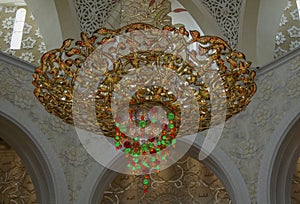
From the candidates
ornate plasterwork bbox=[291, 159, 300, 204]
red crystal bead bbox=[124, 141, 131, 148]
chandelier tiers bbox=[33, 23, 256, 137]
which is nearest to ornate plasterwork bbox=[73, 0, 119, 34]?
→ chandelier tiers bbox=[33, 23, 256, 137]

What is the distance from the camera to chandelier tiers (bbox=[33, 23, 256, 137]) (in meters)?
5.08

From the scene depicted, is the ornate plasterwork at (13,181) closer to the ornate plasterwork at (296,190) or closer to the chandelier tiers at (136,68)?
the chandelier tiers at (136,68)

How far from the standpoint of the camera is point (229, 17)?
30.8 feet

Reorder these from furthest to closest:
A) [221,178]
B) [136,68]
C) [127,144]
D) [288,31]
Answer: [288,31]
[221,178]
[127,144]
[136,68]

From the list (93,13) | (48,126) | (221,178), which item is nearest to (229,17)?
(93,13)

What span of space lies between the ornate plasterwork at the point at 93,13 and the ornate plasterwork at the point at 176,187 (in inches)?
112

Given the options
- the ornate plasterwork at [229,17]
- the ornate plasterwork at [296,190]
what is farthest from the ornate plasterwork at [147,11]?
the ornate plasterwork at [296,190]

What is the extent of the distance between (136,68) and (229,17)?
4686 millimetres

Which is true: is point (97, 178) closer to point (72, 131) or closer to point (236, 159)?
point (72, 131)

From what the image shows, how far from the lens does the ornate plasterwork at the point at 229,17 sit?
9289mm

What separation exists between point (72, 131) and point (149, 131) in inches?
130

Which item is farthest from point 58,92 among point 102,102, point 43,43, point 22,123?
point 43,43

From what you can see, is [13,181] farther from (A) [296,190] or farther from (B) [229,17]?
(A) [296,190]

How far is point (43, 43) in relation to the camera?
10930 millimetres
